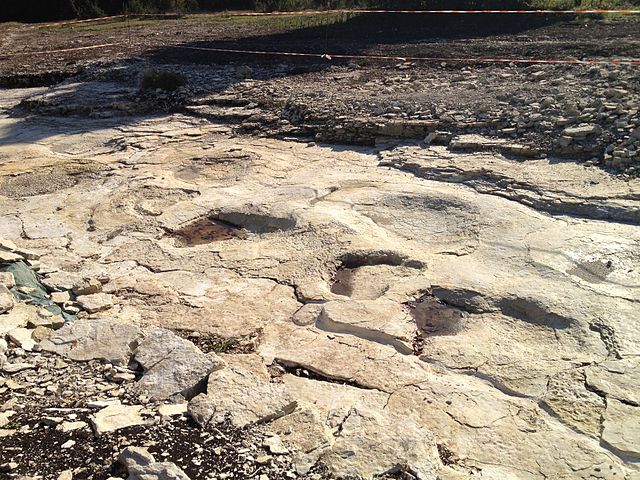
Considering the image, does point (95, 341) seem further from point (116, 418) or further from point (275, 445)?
point (275, 445)

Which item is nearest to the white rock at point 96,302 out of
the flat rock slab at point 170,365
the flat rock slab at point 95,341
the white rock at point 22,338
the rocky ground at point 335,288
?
the rocky ground at point 335,288

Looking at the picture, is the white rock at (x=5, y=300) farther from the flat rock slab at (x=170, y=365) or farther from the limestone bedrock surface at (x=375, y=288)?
the flat rock slab at (x=170, y=365)

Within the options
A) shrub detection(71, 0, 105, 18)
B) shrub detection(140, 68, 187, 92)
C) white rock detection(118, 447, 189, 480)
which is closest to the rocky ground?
white rock detection(118, 447, 189, 480)

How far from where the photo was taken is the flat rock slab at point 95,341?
3.73 meters

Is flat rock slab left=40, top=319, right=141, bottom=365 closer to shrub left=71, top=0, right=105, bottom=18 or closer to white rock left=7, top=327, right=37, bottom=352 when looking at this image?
white rock left=7, top=327, right=37, bottom=352

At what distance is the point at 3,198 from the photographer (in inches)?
248

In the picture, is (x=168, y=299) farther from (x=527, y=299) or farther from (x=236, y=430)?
(x=527, y=299)

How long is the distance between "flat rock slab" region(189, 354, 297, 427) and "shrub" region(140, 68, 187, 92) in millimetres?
6810

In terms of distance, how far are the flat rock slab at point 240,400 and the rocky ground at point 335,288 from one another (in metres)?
0.01

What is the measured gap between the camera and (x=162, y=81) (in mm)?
9492

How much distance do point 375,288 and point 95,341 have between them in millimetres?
1933

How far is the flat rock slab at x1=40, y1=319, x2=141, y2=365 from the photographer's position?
3.73 m

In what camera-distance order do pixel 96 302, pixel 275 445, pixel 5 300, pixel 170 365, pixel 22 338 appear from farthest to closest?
pixel 96 302
pixel 5 300
pixel 22 338
pixel 170 365
pixel 275 445

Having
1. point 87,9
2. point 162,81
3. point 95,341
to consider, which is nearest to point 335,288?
point 95,341
